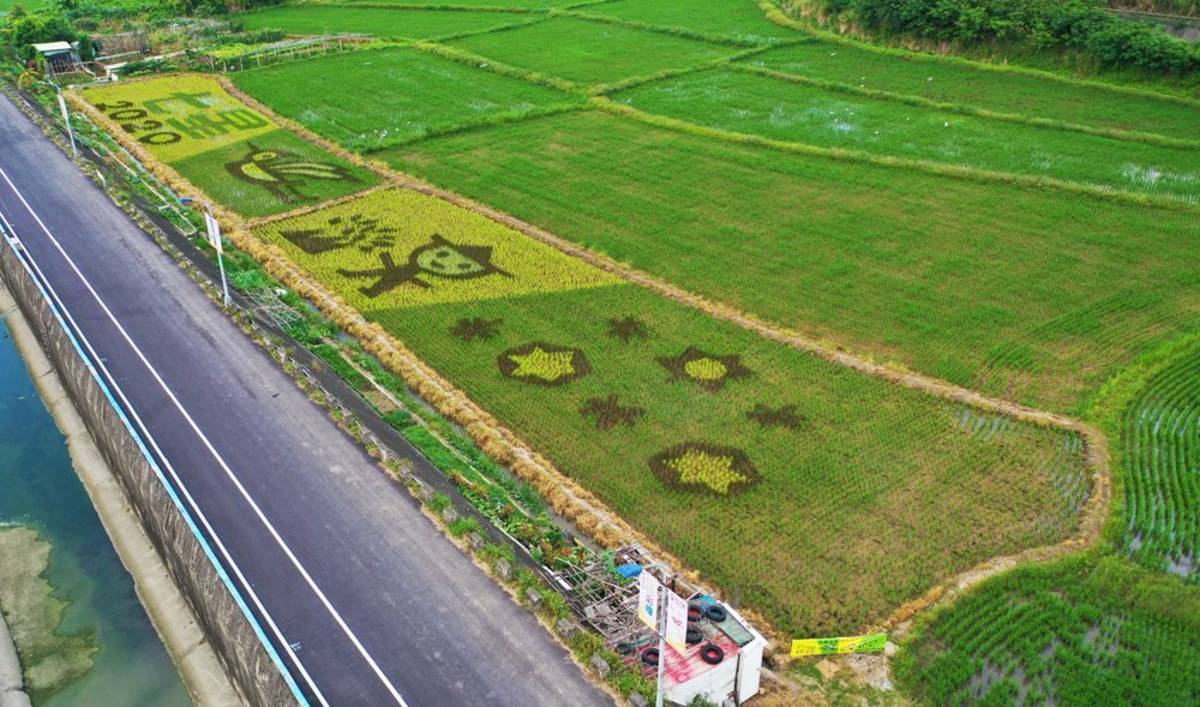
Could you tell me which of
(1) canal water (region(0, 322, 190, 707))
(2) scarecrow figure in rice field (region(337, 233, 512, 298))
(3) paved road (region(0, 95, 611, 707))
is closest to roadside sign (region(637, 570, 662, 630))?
(3) paved road (region(0, 95, 611, 707))

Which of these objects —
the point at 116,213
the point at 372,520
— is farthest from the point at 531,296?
the point at 116,213

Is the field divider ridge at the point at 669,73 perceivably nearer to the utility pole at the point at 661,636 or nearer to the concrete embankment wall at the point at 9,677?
the concrete embankment wall at the point at 9,677

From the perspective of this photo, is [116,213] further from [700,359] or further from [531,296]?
[700,359]

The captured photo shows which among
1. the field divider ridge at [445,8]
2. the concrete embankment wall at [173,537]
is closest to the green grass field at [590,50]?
the field divider ridge at [445,8]

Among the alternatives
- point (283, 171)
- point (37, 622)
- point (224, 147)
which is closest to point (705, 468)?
point (37, 622)

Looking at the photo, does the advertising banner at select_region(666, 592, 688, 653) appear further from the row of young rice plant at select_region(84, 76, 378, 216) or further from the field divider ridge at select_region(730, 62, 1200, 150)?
the field divider ridge at select_region(730, 62, 1200, 150)

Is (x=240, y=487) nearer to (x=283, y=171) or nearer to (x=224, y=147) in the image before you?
(x=283, y=171)
